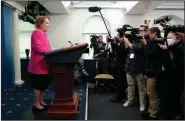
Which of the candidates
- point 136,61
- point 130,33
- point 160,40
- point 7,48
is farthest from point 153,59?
point 7,48

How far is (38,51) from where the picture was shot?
2127 millimetres

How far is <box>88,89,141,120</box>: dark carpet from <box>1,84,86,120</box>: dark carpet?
282 millimetres

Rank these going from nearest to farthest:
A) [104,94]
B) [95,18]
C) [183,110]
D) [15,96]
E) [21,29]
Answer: [183,110]
[15,96]
[104,94]
[21,29]
[95,18]

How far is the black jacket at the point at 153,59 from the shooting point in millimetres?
2477

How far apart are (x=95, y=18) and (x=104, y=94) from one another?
396cm

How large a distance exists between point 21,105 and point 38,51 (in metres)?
1.33

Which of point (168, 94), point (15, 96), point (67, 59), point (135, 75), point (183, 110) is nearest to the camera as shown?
point (67, 59)

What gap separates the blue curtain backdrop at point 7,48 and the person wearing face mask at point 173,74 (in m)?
3.15

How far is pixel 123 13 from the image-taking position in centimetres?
753

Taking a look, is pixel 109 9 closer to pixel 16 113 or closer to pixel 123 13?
pixel 123 13

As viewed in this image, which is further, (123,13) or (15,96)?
(123,13)

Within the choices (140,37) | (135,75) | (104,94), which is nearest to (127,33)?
(140,37)

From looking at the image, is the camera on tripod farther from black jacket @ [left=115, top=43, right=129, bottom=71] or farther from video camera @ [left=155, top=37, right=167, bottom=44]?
black jacket @ [left=115, top=43, right=129, bottom=71]

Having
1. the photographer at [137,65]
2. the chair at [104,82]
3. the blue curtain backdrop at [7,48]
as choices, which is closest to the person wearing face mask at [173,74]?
the photographer at [137,65]
